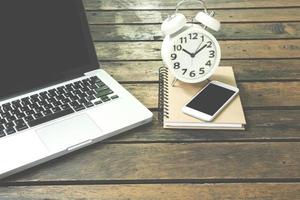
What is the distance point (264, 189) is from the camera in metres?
0.75

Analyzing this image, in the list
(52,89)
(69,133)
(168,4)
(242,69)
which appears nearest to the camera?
(69,133)

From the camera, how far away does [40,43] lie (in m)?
0.95

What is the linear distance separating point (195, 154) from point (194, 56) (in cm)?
26

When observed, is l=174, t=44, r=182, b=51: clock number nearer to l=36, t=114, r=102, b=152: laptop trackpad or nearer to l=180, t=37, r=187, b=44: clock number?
l=180, t=37, r=187, b=44: clock number

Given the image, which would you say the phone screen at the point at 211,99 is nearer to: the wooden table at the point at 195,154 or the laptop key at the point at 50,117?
the wooden table at the point at 195,154

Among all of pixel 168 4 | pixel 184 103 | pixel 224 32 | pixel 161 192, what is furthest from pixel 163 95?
pixel 168 4

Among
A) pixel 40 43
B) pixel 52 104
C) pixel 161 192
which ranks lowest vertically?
pixel 161 192

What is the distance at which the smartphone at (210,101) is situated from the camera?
89 cm

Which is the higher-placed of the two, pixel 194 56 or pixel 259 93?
pixel 194 56

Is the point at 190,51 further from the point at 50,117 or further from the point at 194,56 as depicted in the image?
the point at 50,117

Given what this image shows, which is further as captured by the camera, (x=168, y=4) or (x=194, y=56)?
(x=168, y=4)

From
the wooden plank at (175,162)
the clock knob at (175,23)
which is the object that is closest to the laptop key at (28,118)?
the wooden plank at (175,162)

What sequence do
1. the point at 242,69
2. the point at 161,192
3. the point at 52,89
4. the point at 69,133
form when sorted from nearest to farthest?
1. the point at 161,192
2. the point at 69,133
3. the point at 52,89
4. the point at 242,69

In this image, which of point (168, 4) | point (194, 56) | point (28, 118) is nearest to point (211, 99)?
point (194, 56)
